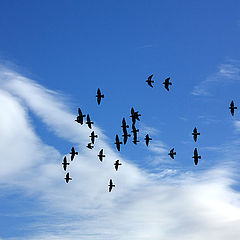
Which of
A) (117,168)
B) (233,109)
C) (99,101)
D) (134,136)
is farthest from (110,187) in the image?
(233,109)

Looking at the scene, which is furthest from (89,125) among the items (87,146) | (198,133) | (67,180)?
(198,133)

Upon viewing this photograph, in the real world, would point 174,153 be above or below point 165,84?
below

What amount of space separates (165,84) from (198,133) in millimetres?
15831

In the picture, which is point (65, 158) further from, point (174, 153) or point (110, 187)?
point (174, 153)

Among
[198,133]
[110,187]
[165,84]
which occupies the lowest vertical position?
[110,187]

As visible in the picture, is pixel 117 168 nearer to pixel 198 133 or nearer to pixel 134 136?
pixel 134 136

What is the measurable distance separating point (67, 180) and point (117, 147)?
16.9 m

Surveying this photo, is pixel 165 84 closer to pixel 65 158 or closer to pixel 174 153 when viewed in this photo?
pixel 174 153

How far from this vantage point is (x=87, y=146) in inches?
5615

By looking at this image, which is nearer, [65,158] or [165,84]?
[165,84]

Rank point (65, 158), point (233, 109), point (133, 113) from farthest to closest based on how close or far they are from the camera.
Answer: point (65, 158) → point (133, 113) → point (233, 109)

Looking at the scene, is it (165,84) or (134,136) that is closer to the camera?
(165,84)

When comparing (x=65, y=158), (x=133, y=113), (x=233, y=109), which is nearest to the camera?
(x=233, y=109)

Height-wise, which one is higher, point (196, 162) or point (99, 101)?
point (99, 101)
